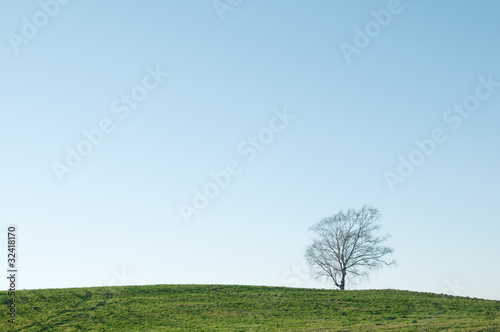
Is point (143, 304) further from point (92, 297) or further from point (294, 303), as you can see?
point (294, 303)

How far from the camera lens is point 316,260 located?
6506 centimetres

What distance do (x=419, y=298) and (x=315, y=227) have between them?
19.0m

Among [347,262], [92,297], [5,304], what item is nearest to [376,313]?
[347,262]

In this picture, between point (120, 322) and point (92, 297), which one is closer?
point (120, 322)

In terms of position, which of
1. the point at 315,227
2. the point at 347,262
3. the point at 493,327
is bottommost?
the point at 493,327

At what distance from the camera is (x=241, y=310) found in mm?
45375

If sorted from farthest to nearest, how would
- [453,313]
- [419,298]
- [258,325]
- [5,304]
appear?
1. [419,298]
2. [5,304]
3. [453,313]
4. [258,325]

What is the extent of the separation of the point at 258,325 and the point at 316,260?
87.1 feet

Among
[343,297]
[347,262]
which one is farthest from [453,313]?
[347,262]

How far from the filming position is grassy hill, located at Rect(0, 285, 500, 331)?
129ft

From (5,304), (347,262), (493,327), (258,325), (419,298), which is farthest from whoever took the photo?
(347,262)

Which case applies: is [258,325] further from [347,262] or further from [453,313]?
[347,262]

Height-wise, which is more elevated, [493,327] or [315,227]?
[315,227]

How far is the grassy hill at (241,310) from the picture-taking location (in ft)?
129
